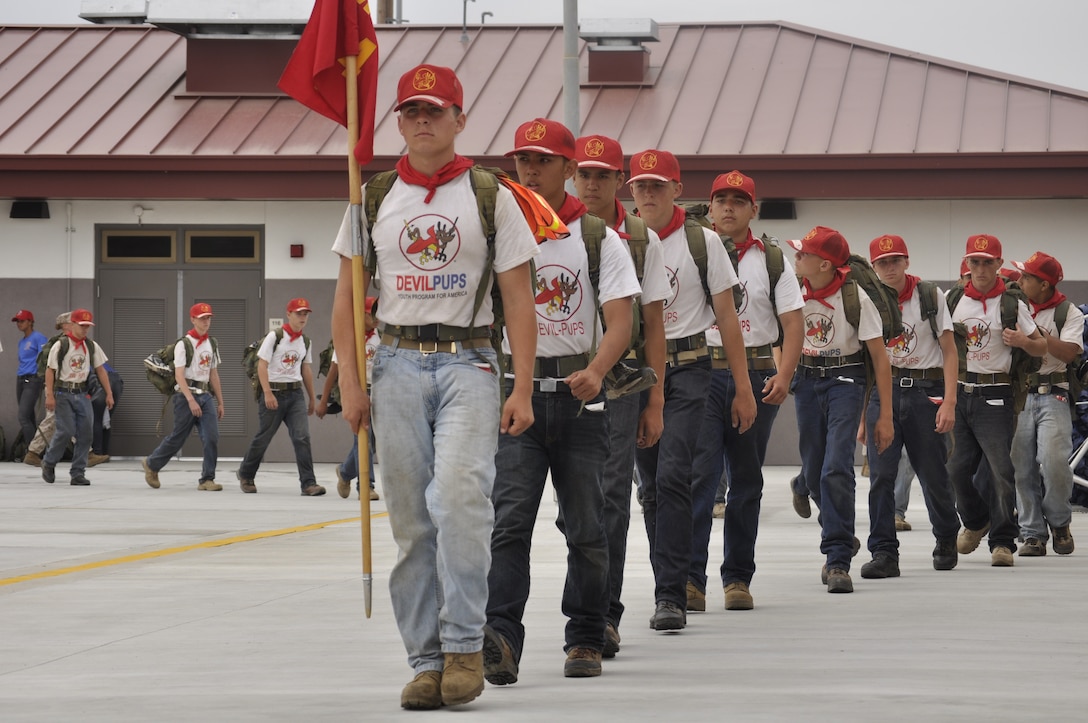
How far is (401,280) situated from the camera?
568 cm

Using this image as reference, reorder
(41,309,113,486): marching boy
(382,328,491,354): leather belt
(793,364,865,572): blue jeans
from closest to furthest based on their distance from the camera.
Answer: (382,328,491,354): leather belt
(793,364,865,572): blue jeans
(41,309,113,486): marching boy

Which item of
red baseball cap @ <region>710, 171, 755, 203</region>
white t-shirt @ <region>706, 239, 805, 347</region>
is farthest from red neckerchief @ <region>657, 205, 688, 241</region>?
white t-shirt @ <region>706, 239, 805, 347</region>

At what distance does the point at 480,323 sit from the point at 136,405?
769 inches

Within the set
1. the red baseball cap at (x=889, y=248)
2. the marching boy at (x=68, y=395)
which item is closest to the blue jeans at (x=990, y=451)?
the red baseball cap at (x=889, y=248)

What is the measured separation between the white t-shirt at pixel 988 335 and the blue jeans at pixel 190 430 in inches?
378

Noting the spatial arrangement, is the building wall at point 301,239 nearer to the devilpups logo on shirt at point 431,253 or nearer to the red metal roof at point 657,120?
the red metal roof at point 657,120

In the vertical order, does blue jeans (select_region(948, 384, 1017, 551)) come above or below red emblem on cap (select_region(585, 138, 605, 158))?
below

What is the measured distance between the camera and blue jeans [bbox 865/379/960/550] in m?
10.2

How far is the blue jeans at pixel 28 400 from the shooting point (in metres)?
22.8

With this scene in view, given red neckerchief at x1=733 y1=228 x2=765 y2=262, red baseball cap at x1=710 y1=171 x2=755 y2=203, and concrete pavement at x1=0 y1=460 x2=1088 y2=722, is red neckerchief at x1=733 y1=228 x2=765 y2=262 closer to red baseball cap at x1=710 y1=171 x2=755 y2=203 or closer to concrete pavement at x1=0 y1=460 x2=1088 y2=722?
red baseball cap at x1=710 y1=171 x2=755 y2=203

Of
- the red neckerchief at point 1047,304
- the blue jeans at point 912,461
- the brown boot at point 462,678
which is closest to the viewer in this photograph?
the brown boot at point 462,678

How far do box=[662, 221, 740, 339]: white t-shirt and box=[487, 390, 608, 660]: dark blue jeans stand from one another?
→ 1587 mm

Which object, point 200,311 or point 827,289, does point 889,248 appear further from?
point 200,311

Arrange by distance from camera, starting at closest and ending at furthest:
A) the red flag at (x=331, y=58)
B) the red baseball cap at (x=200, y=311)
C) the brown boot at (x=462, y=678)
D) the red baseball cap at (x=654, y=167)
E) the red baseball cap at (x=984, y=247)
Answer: the brown boot at (x=462, y=678)
the red flag at (x=331, y=58)
the red baseball cap at (x=654, y=167)
the red baseball cap at (x=984, y=247)
the red baseball cap at (x=200, y=311)
